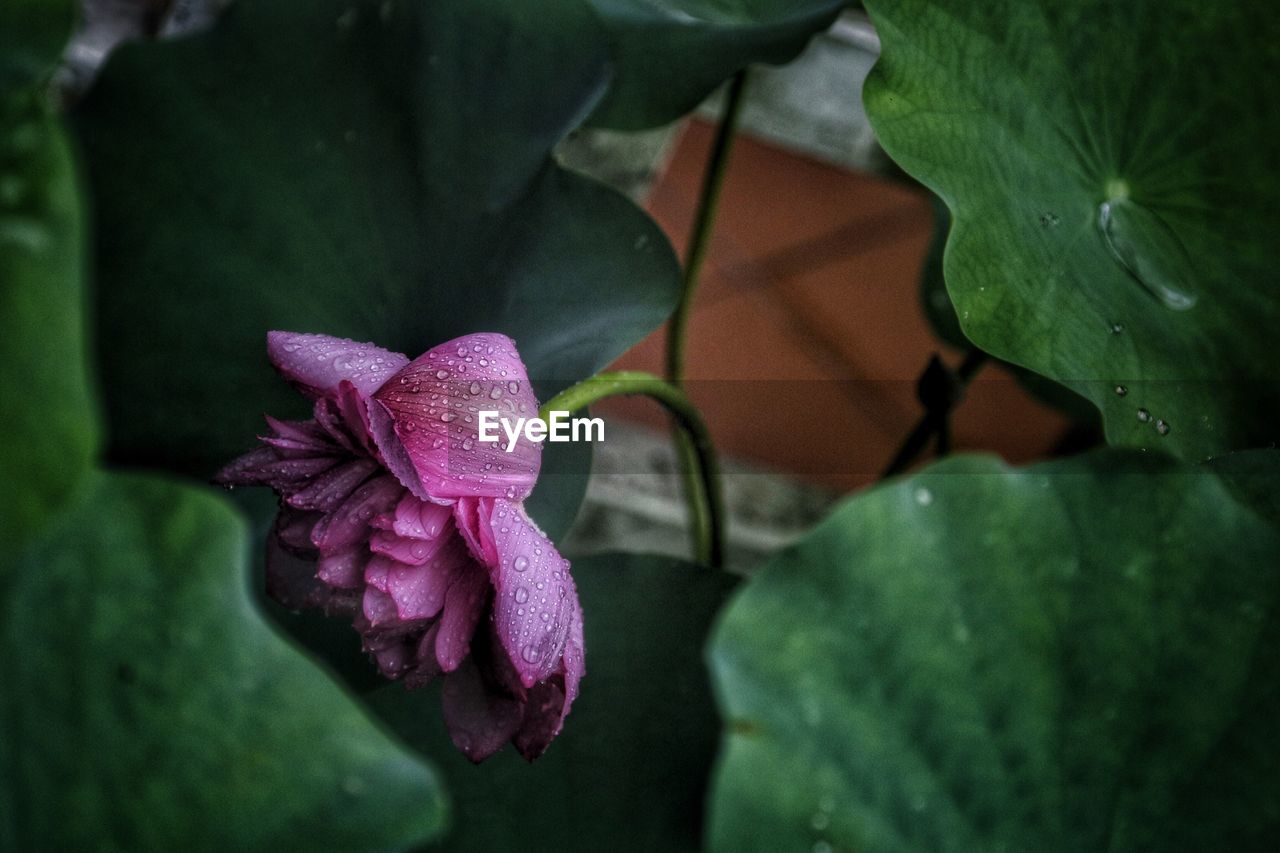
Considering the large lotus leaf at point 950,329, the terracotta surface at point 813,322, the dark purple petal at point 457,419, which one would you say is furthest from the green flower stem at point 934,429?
the terracotta surface at point 813,322

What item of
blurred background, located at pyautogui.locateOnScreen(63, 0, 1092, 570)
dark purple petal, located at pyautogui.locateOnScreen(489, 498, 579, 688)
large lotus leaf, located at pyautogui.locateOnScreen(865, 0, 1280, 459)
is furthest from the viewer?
blurred background, located at pyautogui.locateOnScreen(63, 0, 1092, 570)

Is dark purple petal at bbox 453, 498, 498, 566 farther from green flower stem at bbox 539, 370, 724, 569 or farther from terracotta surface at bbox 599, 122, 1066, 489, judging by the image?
terracotta surface at bbox 599, 122, 1066, 489

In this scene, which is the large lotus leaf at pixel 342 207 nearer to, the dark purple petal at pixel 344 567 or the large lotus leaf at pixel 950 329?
the dark purple petal at pixel 344 567

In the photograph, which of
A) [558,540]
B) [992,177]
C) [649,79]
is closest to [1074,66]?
[992,177]

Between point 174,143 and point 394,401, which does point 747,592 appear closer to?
point 394,401

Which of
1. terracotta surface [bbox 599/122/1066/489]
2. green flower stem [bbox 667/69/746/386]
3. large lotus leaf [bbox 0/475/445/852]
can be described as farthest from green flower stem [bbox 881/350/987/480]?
terracotta surface [bbox 599/122/1066/489]
